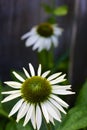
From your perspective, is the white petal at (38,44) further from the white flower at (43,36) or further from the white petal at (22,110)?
the white petal at (22,110)

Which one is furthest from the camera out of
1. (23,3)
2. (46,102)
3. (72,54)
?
(23,3)

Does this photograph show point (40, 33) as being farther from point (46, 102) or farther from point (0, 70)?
point (46, 102)

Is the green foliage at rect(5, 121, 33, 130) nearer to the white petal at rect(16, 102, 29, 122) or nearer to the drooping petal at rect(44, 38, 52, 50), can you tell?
the white petal at rect(16, 102, 29, 122)

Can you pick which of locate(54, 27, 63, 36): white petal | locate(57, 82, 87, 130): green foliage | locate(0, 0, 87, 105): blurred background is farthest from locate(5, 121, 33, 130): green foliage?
locate(54, 27, 63, 36): white petal

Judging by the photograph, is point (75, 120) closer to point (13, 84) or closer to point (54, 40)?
point (13, 84)

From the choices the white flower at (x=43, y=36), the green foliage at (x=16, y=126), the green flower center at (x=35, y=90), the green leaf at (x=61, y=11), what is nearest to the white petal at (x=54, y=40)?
the white flower at (x=43, y=36)

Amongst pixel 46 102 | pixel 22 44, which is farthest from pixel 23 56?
pixel 46 102
